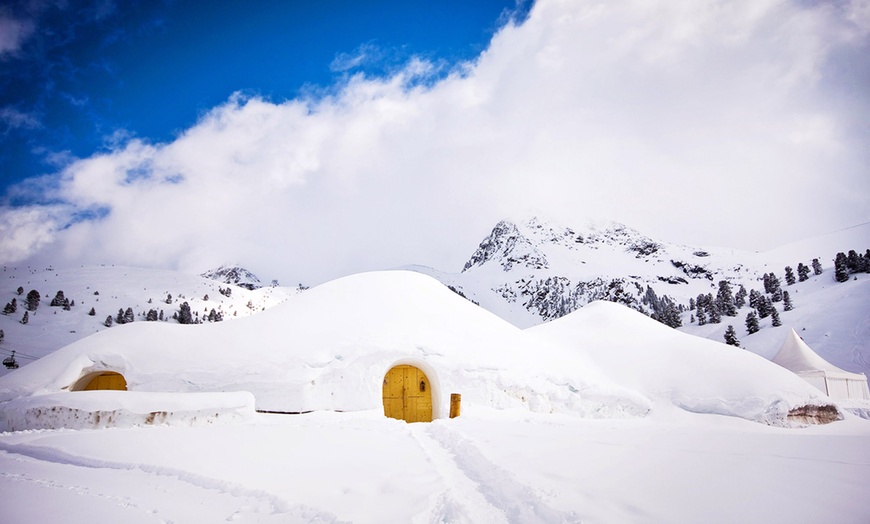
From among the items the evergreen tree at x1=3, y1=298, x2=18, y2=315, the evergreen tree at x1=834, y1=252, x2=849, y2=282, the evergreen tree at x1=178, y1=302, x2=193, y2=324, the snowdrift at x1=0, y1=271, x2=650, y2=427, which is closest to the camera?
the snowdrift at x1=0, y1=271, x2=650, y2=427

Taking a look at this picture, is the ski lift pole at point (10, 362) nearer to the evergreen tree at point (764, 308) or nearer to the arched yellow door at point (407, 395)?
the arched yellow door at point (407, 395)

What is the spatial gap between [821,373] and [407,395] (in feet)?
80.5

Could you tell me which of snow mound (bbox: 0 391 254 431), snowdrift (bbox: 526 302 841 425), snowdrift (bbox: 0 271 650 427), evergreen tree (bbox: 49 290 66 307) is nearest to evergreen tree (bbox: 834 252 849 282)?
snowdrift (bbox: 526 302 841 425)

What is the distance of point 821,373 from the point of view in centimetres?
2355

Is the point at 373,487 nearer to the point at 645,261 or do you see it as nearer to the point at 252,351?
the point at 252,351

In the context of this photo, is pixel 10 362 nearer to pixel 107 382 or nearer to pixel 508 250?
pixel 107 382

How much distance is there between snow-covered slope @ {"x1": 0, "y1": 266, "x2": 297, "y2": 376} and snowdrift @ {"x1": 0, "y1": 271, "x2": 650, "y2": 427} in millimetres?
27586

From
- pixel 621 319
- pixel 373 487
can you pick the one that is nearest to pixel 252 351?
pixel 373 487

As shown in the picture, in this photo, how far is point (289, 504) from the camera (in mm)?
3797

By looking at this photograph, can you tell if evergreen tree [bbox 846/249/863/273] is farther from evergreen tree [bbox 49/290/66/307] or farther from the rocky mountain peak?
evergreen tree [bbox 49/290/66/307]

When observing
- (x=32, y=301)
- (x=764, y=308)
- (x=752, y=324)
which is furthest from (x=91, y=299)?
(x=764, y=308)

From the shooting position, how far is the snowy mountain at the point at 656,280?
40.3 m

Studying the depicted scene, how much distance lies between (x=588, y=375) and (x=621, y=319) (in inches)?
266

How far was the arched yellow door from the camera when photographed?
44.2ft
